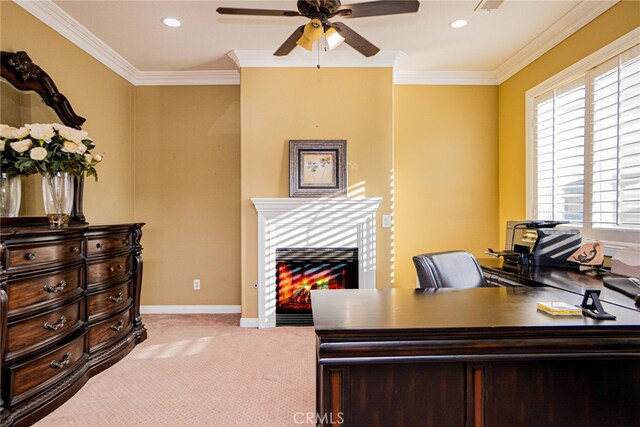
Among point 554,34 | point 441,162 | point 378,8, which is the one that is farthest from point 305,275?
point 554,34

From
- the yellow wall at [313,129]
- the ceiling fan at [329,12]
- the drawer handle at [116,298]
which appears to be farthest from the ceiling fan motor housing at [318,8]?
the drawer handle at [116,298]

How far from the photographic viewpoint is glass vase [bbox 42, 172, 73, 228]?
8.27ft

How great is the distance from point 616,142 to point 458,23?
1.57m

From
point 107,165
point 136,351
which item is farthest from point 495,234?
point 107,165

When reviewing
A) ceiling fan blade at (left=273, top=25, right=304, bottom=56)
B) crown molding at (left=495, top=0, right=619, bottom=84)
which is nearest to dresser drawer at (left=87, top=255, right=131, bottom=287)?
ceiling fan blade at (left=273, top=25, right=304, bottom=56)

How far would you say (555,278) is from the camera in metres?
2.27

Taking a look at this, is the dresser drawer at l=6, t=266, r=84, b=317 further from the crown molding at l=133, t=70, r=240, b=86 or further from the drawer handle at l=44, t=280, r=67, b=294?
the crown molding at l=133, t=70, r=240, b=86

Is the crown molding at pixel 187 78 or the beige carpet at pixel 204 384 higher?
the crown molding at pixel 187 78

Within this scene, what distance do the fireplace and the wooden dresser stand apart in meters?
1.45

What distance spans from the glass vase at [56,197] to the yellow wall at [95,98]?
2.79 ft

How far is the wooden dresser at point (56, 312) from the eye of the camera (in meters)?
1.95

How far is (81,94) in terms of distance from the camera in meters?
3.33

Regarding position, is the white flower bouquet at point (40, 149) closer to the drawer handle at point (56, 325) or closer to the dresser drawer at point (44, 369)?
the drawer handle at point (56, 325)

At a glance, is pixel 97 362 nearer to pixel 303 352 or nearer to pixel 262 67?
pixel 303 352
